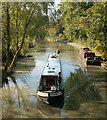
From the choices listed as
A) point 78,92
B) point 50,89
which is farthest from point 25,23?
point 78,92

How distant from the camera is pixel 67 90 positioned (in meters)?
14.7

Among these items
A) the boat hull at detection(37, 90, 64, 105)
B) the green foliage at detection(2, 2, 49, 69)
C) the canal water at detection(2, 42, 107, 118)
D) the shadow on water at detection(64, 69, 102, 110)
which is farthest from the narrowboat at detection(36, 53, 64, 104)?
the green foliage at detection(2, 2, 49, 69)

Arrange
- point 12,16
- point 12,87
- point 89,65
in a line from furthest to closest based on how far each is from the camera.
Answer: point 89,65 → point 12,16 → point 12,87

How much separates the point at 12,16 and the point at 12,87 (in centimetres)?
785

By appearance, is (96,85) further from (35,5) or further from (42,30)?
(35,5)

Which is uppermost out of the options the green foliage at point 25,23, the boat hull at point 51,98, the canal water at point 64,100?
the green foliage at point 25,23

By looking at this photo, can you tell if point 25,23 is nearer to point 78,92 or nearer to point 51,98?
point 78,92

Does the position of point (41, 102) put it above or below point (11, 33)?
below

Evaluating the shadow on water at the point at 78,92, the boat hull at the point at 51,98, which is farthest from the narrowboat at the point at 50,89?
the shadow on water at the point at 78,92

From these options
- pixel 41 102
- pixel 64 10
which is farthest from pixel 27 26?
pixel 41 102

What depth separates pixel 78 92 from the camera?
14.3 metres

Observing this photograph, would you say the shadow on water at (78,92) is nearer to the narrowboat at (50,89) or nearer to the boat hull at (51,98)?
the boat hull at (51,98)

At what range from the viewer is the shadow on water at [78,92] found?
12.1 m

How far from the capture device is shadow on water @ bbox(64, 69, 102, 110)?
12125 millimetres
